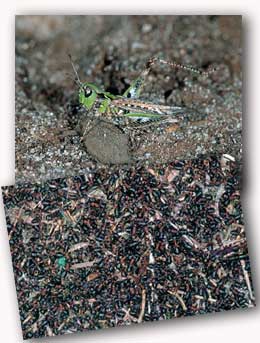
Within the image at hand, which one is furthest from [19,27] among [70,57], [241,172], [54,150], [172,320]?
[172,320]

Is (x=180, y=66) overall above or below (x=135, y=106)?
above

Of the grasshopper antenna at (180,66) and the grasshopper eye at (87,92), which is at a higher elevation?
the grasshopper antenna at (180,66)

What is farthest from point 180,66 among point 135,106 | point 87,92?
point 87,92

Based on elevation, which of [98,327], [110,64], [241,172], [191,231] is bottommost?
[98,327]

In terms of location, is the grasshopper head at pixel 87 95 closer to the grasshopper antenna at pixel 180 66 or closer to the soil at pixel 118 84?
the soil at pixel 118 84

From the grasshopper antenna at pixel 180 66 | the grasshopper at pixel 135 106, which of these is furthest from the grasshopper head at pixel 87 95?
the grasshopper antenna at pixel 180 66

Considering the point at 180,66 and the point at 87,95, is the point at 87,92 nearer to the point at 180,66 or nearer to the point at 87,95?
the point at 87,95

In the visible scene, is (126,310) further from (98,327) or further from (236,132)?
(236,132)
